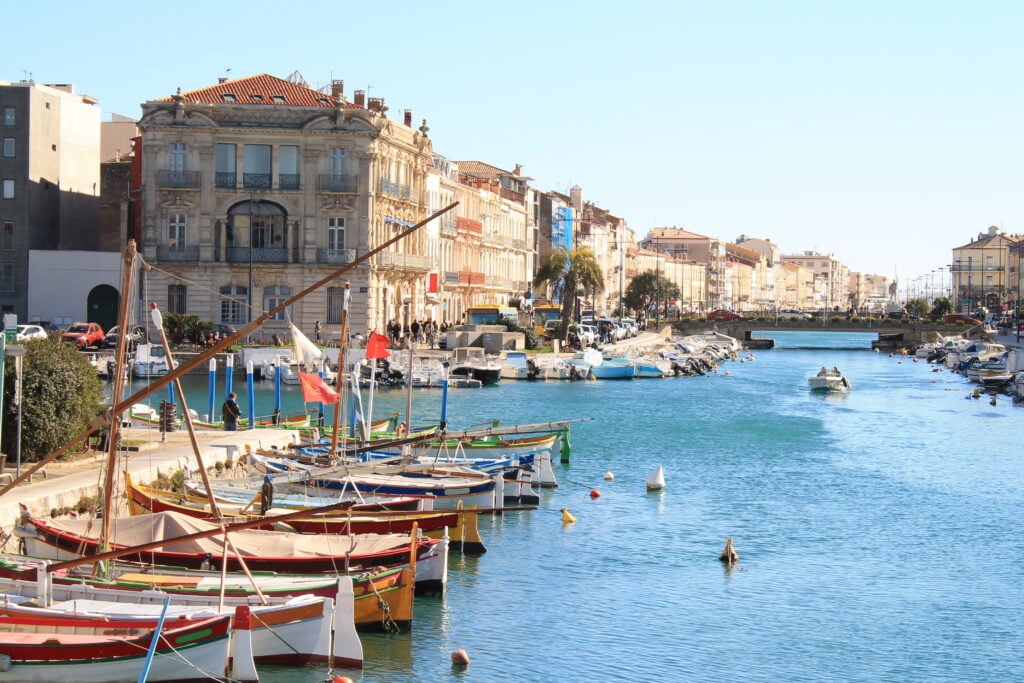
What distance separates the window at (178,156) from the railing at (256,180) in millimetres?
3533

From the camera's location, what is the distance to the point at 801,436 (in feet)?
201

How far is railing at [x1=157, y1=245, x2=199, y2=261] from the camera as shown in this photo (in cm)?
8169

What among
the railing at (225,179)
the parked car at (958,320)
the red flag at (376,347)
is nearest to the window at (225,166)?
the railing at (225,179)

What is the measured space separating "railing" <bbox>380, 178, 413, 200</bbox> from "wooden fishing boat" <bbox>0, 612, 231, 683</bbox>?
65.7 meters

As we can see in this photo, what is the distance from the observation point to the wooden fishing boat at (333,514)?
2828 centimetres

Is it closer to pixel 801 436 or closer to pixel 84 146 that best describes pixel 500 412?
pixel 801 436

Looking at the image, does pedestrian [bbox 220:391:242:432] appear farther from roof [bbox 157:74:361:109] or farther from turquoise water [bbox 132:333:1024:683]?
roof [bbox 157:74:361:109]

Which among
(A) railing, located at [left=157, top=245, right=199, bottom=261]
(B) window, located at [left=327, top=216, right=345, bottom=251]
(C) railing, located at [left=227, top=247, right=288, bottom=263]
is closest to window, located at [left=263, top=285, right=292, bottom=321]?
(C) railing, located at [left=227, top=247, right=288, bottom=263]

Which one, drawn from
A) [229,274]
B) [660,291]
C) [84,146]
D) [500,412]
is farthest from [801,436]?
[660,291]

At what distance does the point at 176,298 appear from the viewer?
82250 millimetres


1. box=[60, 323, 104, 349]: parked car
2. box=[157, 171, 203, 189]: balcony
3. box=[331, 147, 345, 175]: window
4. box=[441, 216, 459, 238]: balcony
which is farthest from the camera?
box=[441, 216, 459, 238]: balcony

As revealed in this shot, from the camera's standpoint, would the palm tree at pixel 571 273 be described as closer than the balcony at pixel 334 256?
No

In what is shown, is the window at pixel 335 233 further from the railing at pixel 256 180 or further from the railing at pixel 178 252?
the railing at pixel 178 252

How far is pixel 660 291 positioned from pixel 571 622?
14296 cm
